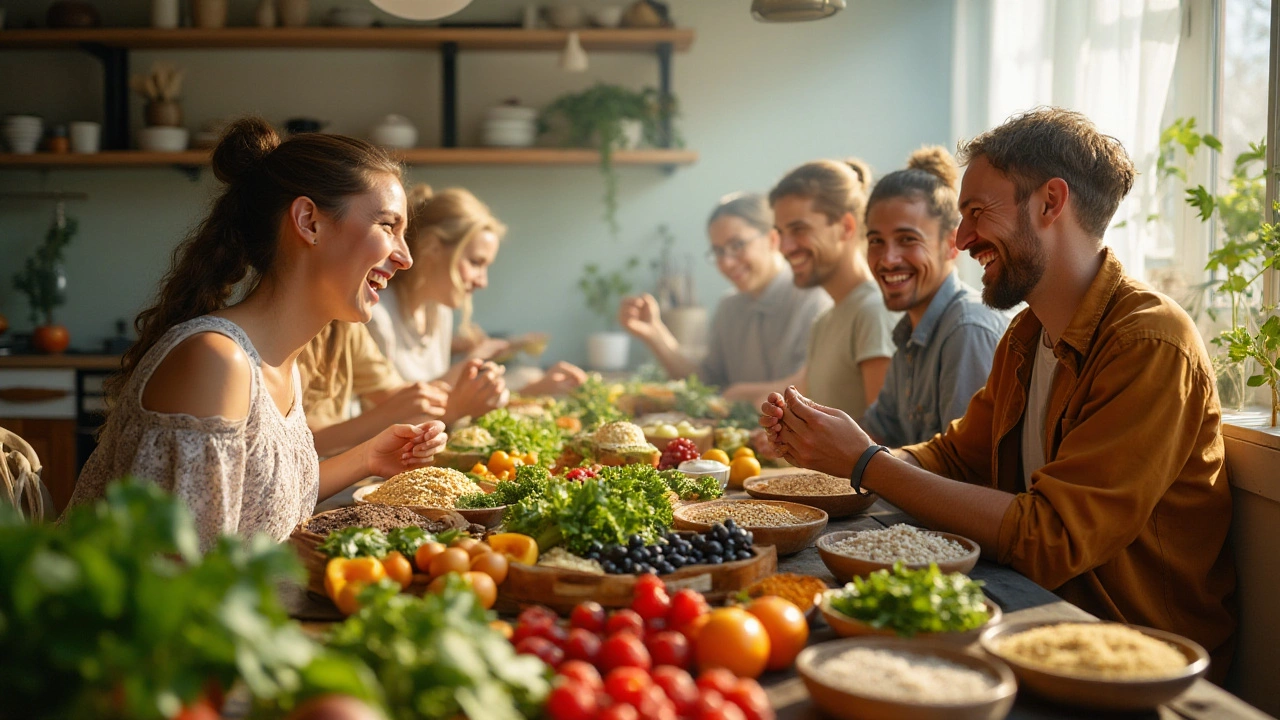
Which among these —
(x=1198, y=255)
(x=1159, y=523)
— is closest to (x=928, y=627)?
(x=1159, y=523)

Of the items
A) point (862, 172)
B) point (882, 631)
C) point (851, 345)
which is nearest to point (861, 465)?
point (882, 631)

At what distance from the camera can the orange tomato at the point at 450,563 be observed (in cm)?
160

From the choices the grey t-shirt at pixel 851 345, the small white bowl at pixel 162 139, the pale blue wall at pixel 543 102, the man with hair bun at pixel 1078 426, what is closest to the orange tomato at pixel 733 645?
the man with hair bun at pixel 1078 426

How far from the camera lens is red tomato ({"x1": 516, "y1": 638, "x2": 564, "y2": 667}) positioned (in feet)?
4.11

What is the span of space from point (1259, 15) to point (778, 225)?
1.79 meters

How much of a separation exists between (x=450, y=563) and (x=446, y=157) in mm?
4529

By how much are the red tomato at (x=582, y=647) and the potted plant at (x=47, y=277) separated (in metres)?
5.57

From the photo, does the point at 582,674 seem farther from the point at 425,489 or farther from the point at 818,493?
the point at 818,493

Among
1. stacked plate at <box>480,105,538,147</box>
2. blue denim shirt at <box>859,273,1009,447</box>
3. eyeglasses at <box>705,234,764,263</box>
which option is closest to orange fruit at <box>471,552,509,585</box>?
blue denim shirt at <box>859,273,1009,447</box>

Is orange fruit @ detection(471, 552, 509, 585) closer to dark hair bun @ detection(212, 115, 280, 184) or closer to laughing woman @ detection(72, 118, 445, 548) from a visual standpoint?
laughing woman @ detection(72, 118, 445, 548)

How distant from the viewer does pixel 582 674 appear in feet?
3.74

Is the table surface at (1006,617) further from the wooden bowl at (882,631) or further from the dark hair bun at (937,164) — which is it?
the dark hair bun at (937,164)

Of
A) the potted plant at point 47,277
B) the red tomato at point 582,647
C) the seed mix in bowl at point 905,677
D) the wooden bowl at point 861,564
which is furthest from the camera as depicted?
the potted plant at point 47,277

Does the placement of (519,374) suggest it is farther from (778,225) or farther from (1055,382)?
(1055,382)
